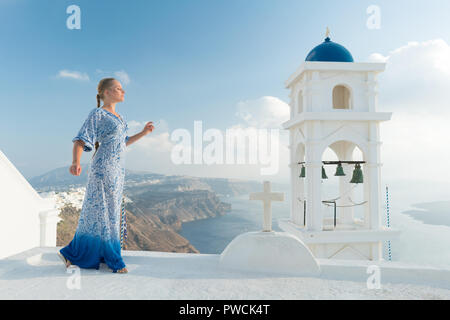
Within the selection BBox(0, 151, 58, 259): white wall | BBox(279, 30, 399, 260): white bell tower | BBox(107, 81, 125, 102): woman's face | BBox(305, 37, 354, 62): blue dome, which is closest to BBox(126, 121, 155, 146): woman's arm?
BBox(107, 81, 125, 102): woman's face

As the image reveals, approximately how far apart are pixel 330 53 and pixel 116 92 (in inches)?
233

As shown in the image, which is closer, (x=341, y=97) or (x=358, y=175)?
(x=358, y=175)

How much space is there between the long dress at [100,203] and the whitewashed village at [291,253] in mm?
171

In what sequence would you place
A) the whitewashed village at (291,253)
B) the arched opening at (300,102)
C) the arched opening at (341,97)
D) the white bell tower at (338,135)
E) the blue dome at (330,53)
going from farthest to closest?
the arched opening at (341,97) → the arched opening at (300,102) → the blue dome at (330,53) → the white bell tower at (338,135) → the whitewashed village at (291,253)

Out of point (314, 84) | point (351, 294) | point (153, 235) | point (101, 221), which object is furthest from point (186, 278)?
point (153, 235)

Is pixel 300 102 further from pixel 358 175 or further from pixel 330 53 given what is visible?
pixel 358 175

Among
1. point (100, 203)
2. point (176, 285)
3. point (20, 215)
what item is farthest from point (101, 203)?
point (20, 215)

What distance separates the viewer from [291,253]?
10.1 feet

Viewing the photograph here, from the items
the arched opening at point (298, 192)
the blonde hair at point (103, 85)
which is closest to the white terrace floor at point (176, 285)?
the blonde hair at point (103, 85)

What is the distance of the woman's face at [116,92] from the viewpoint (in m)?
3.19

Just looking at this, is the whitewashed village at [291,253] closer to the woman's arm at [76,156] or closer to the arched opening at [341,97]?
the woman's arm at [76,156]

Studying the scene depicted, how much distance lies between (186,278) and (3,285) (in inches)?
67.0

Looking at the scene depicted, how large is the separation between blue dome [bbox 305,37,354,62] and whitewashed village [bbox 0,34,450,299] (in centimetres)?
3
